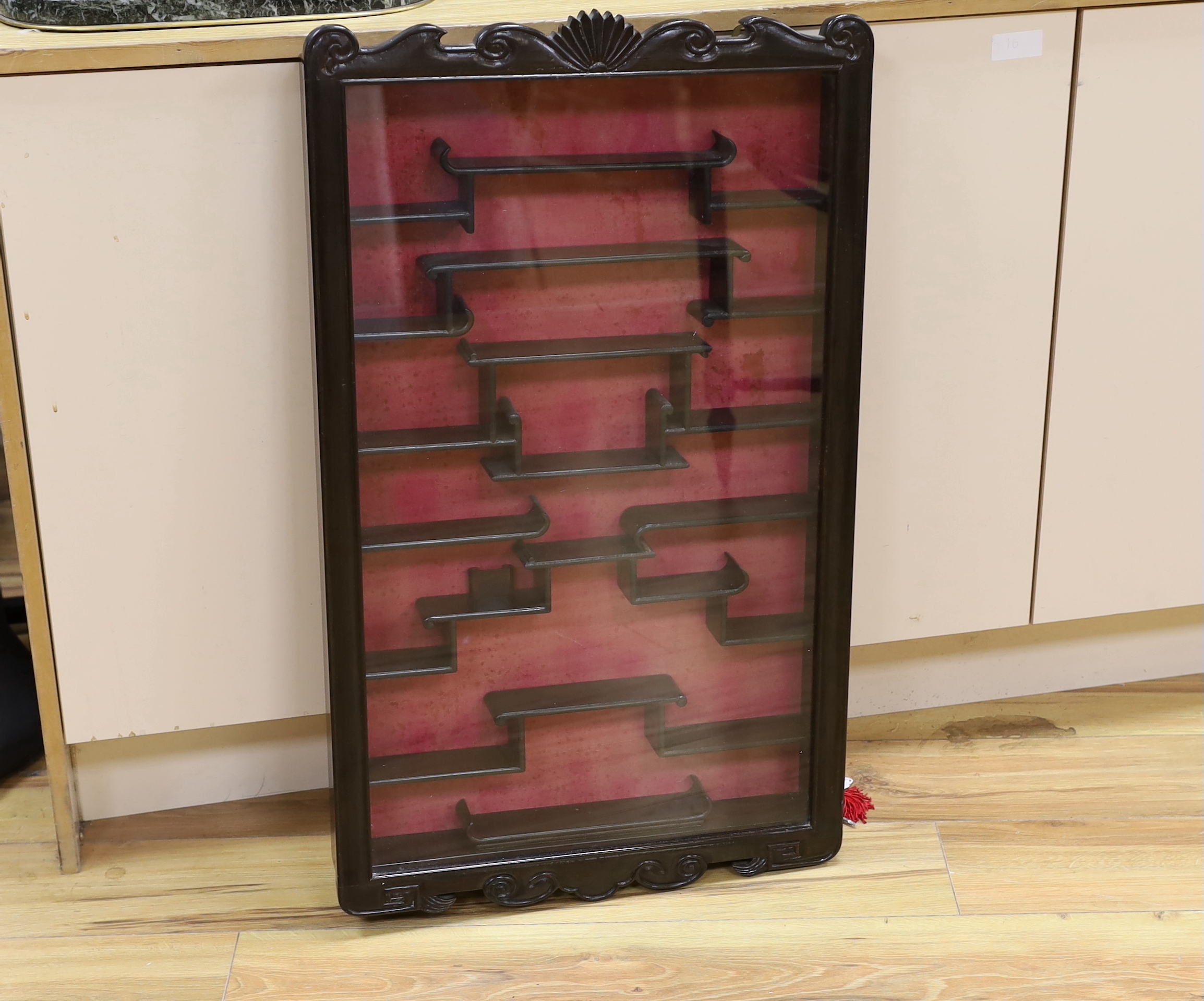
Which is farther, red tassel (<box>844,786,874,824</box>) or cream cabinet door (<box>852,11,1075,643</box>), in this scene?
red tassel (<box>844,786,874,824</box>)

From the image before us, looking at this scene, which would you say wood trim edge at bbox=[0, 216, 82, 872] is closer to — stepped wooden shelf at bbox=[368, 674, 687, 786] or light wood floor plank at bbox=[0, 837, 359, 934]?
light wood floor plank at bbox=[0, 837, 359, 934]

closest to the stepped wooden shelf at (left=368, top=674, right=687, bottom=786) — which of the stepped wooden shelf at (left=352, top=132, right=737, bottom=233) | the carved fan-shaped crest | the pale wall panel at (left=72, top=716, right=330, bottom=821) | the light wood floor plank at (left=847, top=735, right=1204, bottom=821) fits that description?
the pale wall panel at (left=72, top=716, right=330, bottom=821)

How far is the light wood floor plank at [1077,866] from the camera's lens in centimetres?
149

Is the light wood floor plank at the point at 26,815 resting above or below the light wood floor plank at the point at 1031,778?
above

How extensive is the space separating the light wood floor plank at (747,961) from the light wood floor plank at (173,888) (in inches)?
2.1

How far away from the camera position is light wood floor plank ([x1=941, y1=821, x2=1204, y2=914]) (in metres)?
1.49

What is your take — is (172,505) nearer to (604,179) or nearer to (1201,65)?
(604,179)

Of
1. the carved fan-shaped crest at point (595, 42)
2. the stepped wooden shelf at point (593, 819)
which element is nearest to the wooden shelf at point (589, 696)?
the stepped wooden shelf at point (593, 819)

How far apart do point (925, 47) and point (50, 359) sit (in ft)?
3.06

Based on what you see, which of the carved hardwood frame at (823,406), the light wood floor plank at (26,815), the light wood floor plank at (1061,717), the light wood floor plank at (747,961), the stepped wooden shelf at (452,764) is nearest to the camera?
the carved hardwood frame at (823,406)

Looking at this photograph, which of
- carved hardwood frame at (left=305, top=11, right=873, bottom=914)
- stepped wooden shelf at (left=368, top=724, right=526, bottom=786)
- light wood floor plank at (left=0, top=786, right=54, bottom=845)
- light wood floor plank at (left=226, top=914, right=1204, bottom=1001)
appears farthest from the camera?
light wood floor plank at (left=0, top=786, right=54, bottom=845)

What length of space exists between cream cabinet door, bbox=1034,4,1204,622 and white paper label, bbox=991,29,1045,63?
54mm

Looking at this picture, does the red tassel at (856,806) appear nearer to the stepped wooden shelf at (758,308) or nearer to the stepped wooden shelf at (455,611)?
the stepped wooden shelf at (455,611)

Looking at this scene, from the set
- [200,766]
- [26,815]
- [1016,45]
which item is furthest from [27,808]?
[1016,45]
